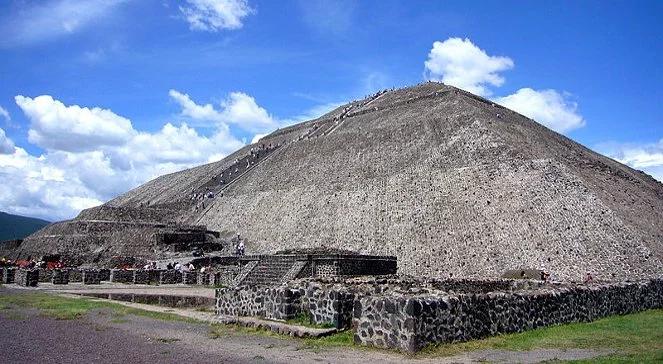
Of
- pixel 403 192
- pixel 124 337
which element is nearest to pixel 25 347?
Answer: pixel 124 337

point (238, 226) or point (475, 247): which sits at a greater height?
point (238, 226)

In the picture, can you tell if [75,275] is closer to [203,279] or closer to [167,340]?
[203,279]

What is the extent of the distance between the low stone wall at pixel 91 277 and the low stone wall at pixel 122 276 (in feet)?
2.32

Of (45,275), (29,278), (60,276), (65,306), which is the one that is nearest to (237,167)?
(45,275)

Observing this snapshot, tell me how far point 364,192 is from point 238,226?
35.4 ft

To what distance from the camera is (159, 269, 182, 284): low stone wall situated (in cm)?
2977

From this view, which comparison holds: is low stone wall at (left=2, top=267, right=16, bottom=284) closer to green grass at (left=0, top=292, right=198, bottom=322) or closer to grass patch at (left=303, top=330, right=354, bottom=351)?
green grass at (left=0, top=292, right=198, bottom=322)

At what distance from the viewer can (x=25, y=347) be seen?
1003 centimetres

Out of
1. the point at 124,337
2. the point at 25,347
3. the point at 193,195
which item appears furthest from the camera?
the point at 193,195

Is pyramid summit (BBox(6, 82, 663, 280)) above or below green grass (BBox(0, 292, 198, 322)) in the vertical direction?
above

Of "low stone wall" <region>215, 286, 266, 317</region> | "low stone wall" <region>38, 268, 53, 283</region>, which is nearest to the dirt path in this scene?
"low stone wall" <region>215, 286, 266, 317</region>

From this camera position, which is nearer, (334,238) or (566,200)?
(566,200)

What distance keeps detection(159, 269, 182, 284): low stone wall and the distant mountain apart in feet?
366

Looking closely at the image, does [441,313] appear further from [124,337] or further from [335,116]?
[335,116]
